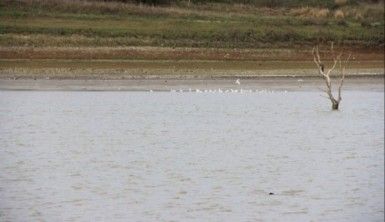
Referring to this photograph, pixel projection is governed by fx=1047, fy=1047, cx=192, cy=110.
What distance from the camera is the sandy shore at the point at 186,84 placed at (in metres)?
28.9

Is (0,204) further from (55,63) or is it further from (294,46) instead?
(294,46)

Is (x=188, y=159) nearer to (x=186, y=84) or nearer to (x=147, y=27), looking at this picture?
(x=186, y=84)

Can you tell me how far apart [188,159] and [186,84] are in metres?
14.3

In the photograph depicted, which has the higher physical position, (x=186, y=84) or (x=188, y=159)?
(x=188, y=159)

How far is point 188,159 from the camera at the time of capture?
15930 mm

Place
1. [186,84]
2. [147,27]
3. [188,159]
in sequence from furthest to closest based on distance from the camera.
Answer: [147,27] → [186,84] → [188,159]

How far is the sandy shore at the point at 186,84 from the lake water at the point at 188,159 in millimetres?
2110

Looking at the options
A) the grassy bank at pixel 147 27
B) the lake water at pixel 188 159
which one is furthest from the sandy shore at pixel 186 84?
the grassy bank at pixel 147 27

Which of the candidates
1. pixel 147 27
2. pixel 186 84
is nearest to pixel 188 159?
pixel 186 84

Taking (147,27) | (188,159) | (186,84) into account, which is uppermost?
(188,159)

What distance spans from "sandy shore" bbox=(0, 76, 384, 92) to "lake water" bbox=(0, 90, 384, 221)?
6.92 feet

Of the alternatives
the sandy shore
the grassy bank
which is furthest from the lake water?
the grassy bank

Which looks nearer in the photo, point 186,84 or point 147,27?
point 186,84

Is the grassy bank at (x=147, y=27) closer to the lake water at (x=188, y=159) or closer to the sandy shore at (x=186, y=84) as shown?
the sandy shore at (x=186, y=84)
